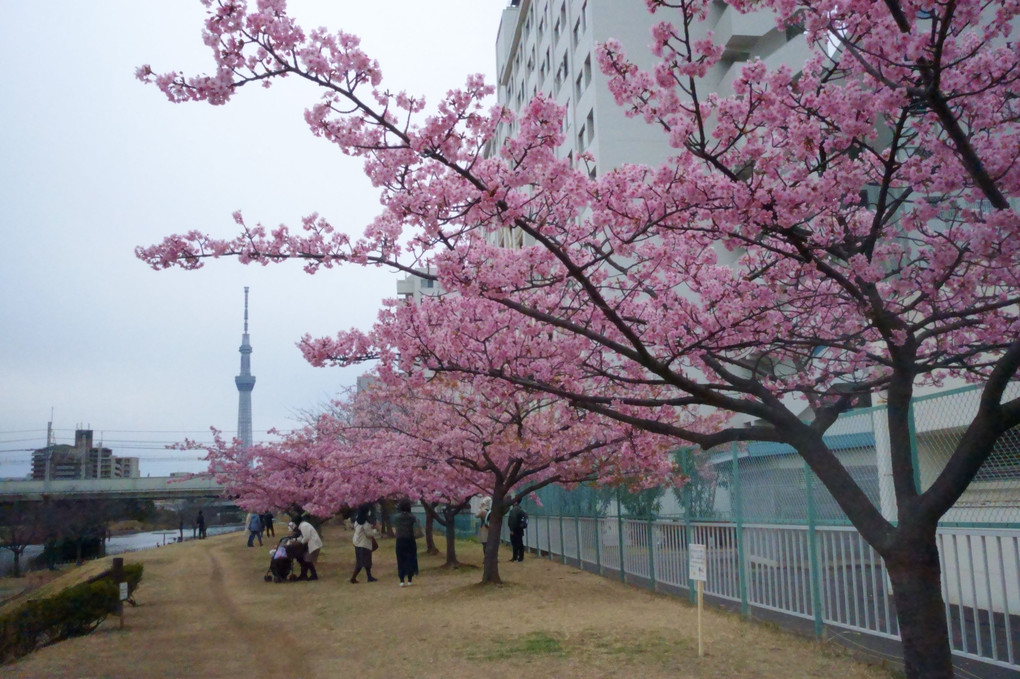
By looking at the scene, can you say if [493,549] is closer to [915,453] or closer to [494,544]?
[494,544]

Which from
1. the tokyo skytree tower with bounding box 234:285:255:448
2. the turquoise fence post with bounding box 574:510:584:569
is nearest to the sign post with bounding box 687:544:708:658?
the turquoise fence post with bounding box 574:510:584:569

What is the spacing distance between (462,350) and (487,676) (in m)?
3.10

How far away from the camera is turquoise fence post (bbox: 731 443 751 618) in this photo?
35.6 ft

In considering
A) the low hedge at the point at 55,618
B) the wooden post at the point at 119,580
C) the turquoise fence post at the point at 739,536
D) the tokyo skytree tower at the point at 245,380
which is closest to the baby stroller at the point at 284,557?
the wooden post at the point at 119,580

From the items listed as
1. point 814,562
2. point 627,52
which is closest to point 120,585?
point 814,562

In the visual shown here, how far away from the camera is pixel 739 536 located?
1099 cm

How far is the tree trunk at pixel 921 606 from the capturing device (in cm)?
546

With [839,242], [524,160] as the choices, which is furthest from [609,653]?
[524,160]

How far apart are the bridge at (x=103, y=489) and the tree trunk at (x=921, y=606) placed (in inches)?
2031

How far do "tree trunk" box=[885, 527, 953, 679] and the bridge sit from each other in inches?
2031

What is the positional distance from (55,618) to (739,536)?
29.8 feet

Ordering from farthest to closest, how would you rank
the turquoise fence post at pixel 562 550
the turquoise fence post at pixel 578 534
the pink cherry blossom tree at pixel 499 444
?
1. the turquoise fence post at pixel 562 550
2. the turquoise fence post at pixel 578 534
3. the pink cherry blossom tree at pixel 499 444

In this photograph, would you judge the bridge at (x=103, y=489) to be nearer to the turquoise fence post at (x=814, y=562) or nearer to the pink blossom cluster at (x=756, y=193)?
the turquoise fence post at (x=814, y=562)

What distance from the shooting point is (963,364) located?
6824mm
